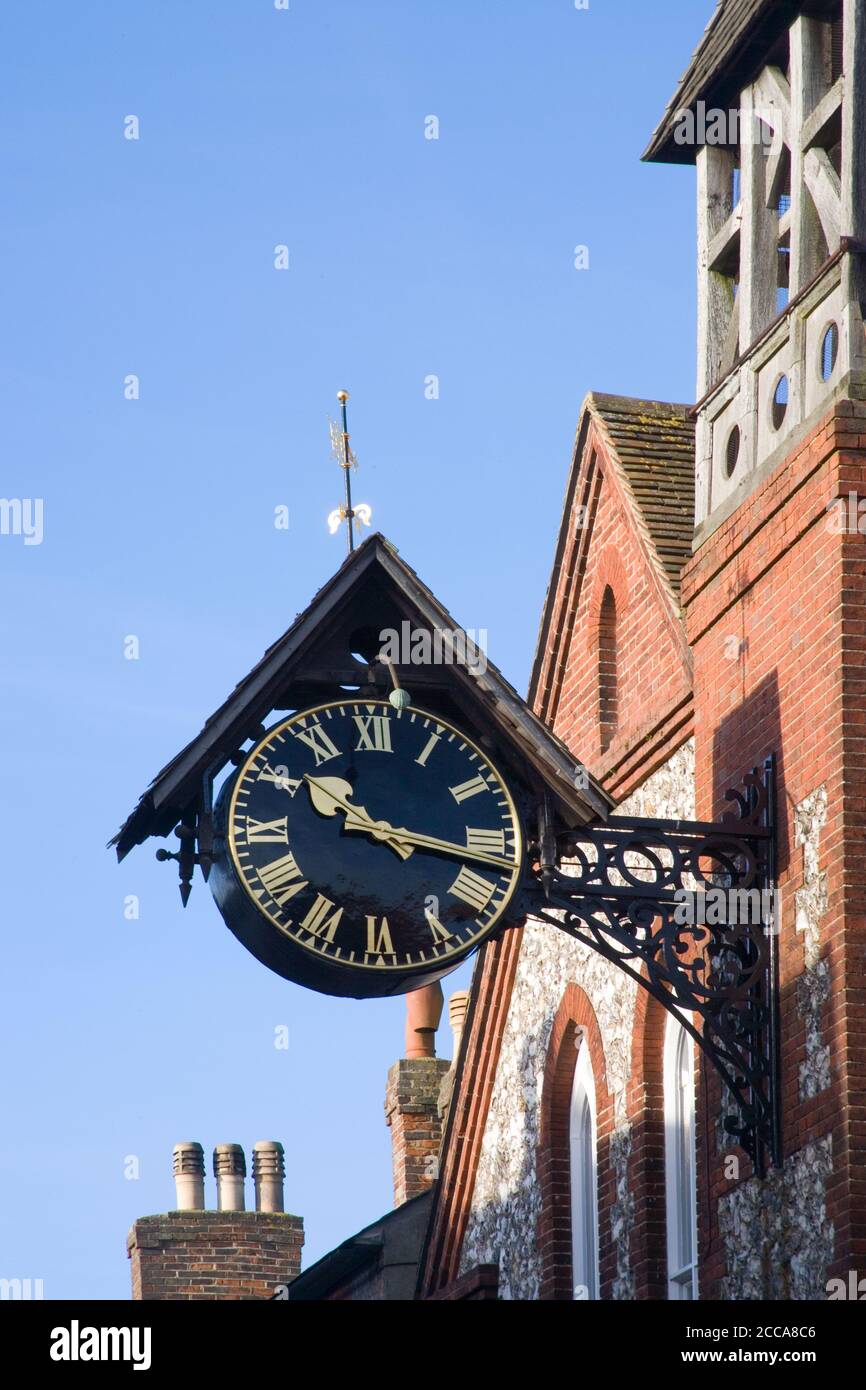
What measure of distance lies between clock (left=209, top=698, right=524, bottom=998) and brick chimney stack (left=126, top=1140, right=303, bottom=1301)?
16074mm

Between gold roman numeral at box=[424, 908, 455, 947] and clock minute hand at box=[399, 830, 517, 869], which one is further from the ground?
clock minute hand at box=[399, 830, 517, 869]

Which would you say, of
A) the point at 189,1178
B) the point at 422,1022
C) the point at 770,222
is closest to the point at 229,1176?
the point at 189,1178

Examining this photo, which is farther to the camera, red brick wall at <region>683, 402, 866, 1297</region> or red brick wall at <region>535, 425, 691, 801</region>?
Answer: red brick wall at <region>535, 425, 691, 801</region>

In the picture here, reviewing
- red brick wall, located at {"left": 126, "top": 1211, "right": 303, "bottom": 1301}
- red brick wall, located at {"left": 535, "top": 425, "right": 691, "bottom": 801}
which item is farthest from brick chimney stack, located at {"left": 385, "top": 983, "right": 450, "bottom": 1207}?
red brick wall, located at {"left": 535, "top": 425, "right": 691, "bottom": 801}

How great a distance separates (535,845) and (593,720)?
14.8ft

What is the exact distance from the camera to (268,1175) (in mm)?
31656

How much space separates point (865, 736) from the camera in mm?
15328

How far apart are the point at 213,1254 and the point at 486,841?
1671 centimetres

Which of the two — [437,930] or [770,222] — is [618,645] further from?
[437,930]

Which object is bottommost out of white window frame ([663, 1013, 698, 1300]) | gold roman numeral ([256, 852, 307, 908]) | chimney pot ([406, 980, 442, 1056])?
white window frame ([663, 1013, 698, 1300])

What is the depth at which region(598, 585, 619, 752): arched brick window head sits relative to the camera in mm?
19797

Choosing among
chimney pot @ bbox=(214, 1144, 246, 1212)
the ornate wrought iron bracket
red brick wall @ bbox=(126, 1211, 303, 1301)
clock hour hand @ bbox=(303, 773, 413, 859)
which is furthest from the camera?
chimney pot @ bbox=(214, 1144, 246, 1212)

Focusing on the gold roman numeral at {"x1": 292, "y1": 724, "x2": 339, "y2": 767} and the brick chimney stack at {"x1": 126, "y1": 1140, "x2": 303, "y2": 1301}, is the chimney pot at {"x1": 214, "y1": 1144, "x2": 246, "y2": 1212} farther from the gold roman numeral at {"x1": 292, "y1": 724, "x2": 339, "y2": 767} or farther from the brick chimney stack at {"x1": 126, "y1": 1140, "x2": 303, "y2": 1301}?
the gold roman numeral at {"x1": 292, "y1": 724, "x2": 339, "y2": 767}
